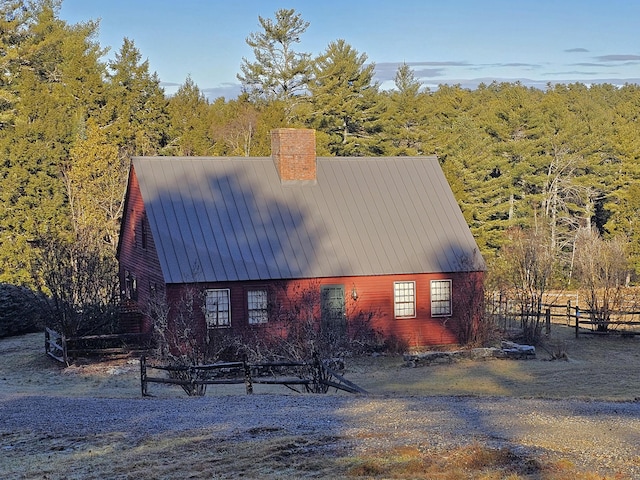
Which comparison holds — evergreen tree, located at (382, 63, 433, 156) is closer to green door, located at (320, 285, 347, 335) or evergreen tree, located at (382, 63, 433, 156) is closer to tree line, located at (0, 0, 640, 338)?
tree line, located at (0, 0, 640, 338)

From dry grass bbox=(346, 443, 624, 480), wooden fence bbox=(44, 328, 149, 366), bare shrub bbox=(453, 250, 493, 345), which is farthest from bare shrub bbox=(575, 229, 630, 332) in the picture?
dry grass bbox=(346, 443, 624, 480)

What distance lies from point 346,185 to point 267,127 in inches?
844

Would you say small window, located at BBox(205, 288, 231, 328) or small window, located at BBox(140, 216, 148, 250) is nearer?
small window, located at BBox(205, 288, 231, 328)

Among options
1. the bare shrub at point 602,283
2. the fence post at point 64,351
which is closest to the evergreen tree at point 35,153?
the fence post at point 64,351

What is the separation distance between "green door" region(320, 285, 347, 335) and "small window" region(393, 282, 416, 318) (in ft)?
5.82

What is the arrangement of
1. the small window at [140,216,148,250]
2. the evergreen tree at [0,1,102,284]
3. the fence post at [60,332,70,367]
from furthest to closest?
1. the evergreen tree at [0,1,102,284]
2. the small window at [140,216,148,250]
3. the fence post at [60,332,70,367]

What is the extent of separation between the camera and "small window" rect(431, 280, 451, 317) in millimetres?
27500

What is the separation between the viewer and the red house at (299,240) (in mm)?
25688

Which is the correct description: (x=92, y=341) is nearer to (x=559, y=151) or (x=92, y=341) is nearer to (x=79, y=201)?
(x=79, y=201)

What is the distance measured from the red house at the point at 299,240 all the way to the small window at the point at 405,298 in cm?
3

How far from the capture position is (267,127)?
50.3m

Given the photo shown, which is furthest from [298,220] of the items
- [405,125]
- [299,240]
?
[405,125]

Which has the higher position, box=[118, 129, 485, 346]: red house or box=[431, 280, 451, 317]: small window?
box=[118, 129, 485, 346]: red house

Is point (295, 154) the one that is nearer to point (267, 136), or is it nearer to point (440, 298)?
point (440, 298)
